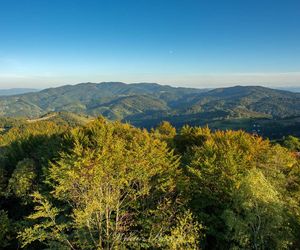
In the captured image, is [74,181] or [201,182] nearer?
[74,181]

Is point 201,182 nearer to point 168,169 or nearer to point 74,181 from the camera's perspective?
point 168,169

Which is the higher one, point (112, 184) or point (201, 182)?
point (112, 184)

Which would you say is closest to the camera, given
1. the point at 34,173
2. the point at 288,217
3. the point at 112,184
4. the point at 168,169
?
the point at 112,184

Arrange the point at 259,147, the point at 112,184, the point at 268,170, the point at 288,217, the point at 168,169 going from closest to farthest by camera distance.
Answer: the point at 112,184
the point at 288,217
the point at 168,169
the point at 268,170
the point at 259,147

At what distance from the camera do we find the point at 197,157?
1895 inches

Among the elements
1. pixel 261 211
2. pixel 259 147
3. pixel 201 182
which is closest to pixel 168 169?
pixel 201 182

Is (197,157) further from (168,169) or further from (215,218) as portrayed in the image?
(215,218)

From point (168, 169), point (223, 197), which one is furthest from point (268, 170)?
point (168, 169)

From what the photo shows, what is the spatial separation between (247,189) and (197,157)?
48.9 feet

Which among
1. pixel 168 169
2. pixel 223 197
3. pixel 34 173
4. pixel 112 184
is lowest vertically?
pixel 34 173

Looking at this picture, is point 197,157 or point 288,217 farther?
point 197,157

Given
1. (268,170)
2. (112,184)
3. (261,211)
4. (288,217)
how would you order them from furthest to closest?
(268,170)
(288,217)
(261,211)
(112,184)

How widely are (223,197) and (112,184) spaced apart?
19.8m

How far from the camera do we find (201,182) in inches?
1687
